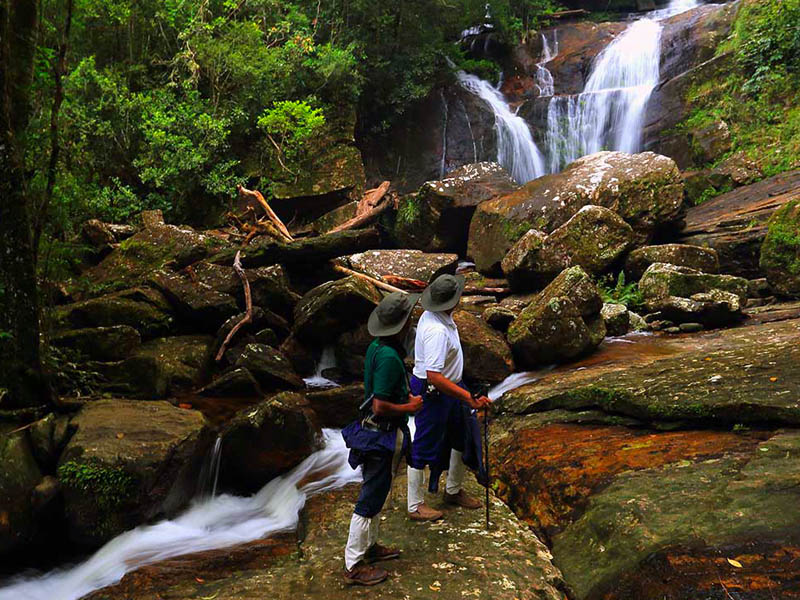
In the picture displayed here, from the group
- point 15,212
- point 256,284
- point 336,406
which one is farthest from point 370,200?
point 15,212

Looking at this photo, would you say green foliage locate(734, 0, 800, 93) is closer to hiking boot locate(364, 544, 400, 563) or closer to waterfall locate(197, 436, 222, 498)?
waterfall locate(197, 436, 222, 498)

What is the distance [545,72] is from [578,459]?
21.1 m

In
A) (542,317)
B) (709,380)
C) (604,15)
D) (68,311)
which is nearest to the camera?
(709,380)

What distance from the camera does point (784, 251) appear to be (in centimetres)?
855

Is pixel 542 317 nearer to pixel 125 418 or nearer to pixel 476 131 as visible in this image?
pixel 125 418

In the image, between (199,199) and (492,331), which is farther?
(199,199)

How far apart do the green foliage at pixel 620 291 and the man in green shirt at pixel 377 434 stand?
22.4 ft

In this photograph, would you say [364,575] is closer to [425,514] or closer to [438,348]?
[425,514]

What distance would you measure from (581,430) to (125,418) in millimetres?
4584

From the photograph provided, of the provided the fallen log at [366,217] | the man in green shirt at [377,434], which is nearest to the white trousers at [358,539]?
the man in green shirt at [377,434]

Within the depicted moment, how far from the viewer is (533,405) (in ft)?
19.4

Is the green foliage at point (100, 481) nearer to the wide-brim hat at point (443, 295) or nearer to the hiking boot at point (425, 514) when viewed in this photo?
the hiking boot at point (425, 514)

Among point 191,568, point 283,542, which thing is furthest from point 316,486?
point 191,568

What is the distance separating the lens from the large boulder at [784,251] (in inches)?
331
